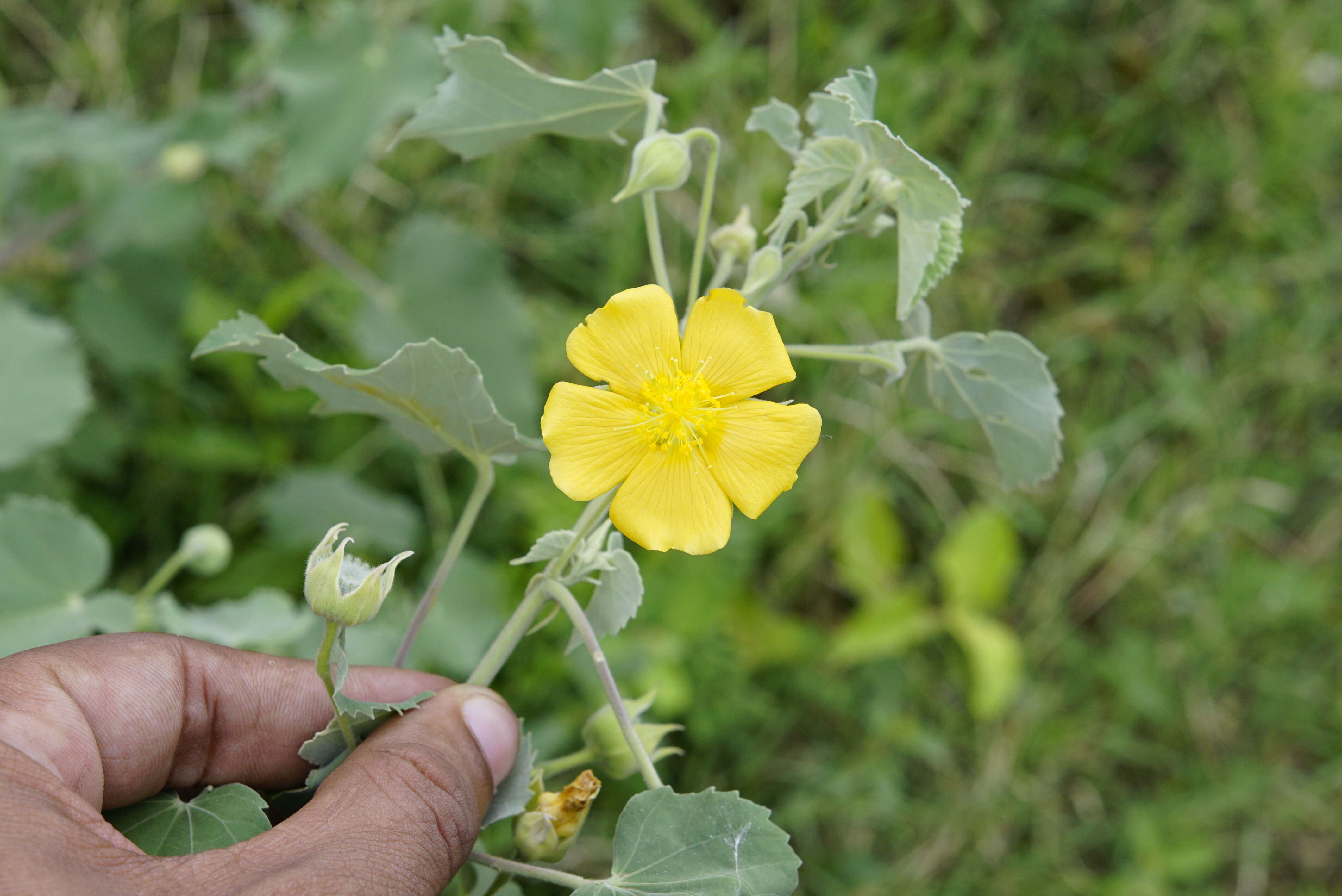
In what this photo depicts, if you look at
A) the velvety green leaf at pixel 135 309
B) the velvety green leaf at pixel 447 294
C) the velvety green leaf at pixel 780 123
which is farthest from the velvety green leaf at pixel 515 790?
the velvety green leaf at pixel 135 309

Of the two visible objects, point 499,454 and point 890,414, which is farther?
point 890,414

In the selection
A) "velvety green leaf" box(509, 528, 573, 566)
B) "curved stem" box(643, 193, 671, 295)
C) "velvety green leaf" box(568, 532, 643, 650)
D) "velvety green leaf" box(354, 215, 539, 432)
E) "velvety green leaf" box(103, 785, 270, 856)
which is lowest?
"velvety green leaf" box(354, 215, 539, 432)

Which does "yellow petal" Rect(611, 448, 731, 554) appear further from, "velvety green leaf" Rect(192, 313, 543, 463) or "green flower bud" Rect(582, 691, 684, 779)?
"green flower bud" Rect(582, 691, 684, 779)

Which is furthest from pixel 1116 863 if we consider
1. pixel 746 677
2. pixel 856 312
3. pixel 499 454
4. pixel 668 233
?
pixel 499 454

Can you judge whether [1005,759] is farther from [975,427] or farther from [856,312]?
[856,312]

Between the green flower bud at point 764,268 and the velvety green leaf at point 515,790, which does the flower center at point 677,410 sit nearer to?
the green flower bud at point 764,268

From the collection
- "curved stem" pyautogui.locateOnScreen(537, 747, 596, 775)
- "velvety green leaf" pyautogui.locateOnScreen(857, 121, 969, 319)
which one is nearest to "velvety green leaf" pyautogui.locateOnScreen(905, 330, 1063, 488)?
"velvety green leaf" pyautogui.locateOnScreen(857, 121, 969, 319)
